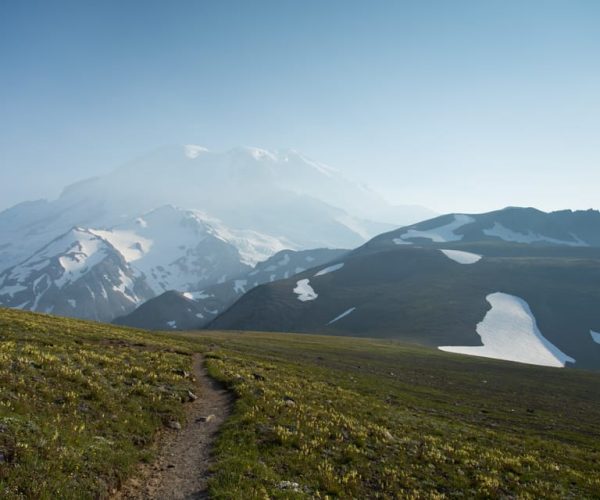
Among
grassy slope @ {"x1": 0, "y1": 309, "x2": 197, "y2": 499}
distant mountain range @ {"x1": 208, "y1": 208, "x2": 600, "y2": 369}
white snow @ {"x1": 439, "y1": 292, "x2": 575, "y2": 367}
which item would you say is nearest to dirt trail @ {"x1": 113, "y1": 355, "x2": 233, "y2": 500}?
grassy slope @ {"x1": 0, "y1": 309, "x2": 197, "y2": 499}

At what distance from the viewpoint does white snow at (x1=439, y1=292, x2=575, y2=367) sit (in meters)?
111

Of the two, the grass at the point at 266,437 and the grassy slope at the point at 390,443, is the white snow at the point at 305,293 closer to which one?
the grassy slope at the point at 390,443

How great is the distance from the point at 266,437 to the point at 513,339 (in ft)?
428

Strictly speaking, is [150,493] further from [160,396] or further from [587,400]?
[587,400]

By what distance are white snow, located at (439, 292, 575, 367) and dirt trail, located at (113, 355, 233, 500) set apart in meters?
99.3

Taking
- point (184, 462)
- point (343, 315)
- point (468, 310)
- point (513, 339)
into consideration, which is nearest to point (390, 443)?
point (184, 462)

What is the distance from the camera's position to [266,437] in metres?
16.4

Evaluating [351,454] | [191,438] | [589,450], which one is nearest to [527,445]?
→ [589,450]

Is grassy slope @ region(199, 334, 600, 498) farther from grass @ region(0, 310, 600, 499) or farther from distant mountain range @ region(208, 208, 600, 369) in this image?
distant mountain range @ region(208, 208, 600, 369)

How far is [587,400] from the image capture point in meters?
50.2

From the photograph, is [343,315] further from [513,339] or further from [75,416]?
[75,416]

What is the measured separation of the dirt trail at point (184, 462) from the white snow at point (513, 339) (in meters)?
99.3

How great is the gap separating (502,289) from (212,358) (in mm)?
162373

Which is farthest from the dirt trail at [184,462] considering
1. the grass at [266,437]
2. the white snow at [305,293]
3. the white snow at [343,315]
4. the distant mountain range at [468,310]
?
the white snow at [305,293]
